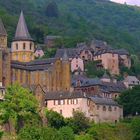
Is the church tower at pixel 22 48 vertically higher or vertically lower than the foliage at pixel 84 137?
higher

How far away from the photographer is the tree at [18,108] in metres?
90.4

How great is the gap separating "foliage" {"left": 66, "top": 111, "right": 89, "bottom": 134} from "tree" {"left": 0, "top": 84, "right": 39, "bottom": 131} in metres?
4.13

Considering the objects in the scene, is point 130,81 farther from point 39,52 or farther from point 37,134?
point 37,134

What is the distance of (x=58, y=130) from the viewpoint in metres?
90.6

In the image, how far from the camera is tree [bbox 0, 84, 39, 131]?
297 feet

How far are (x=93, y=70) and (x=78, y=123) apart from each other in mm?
34943

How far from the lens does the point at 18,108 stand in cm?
9131

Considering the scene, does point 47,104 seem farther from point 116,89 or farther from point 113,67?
point 113,67

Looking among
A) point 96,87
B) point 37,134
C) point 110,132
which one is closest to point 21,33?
point 96,87

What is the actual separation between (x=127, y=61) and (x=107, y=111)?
37.6m

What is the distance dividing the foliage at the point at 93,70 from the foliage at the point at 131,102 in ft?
64.9

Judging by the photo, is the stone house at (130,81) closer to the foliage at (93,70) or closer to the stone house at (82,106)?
the foliage at (93,70)

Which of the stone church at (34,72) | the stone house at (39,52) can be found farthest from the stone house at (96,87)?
the stone house at (39,52)

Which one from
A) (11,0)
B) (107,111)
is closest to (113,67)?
(107,111)
